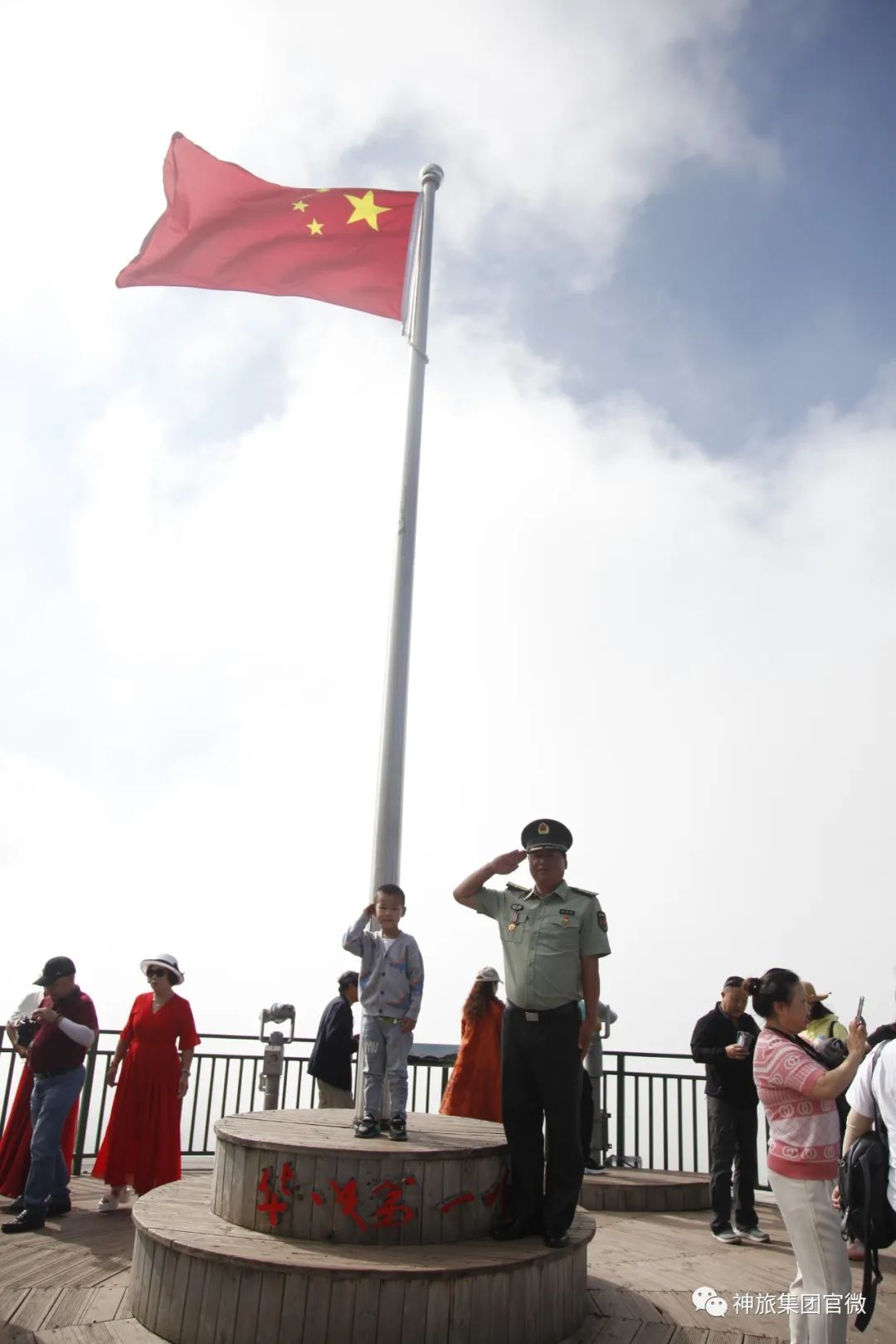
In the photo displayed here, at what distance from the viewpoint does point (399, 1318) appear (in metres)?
3.93

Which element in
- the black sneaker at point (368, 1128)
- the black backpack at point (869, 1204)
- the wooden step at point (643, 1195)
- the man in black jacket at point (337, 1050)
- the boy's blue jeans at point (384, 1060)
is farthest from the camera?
the man in black jacket at point (337, 1050)

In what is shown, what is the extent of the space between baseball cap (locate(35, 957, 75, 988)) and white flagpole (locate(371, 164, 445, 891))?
2319 millimetres

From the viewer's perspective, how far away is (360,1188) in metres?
4.43

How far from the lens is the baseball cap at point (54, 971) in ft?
21.8

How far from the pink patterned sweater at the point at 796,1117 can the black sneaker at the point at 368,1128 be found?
86.4 inches

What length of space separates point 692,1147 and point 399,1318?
7116 millimetres

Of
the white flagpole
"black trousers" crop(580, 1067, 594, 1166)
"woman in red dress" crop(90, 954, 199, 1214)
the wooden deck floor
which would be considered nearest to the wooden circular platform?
"black trousers" crop(580, 1067, 594, 1166)

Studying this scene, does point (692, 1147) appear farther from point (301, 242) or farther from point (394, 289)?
point (301, 242)

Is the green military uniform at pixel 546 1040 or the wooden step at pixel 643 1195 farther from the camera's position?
the wooden step at pixel 643 1195

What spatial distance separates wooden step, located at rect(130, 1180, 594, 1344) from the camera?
3.92 metres

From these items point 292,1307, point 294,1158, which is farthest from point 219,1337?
point 294,1158

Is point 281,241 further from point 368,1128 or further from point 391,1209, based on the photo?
point 391,1209

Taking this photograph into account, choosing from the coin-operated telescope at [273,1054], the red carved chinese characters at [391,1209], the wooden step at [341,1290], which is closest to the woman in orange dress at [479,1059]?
the coin-operated telescope at [273,1054]

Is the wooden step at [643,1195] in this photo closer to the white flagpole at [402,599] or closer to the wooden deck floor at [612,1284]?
the wooden deck floor at [612,1284]
